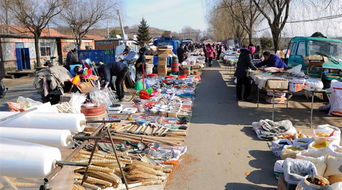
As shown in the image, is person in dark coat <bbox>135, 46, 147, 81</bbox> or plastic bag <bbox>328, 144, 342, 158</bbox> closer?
plastic bag <bbox>328, 144, 342, 158</bbox>

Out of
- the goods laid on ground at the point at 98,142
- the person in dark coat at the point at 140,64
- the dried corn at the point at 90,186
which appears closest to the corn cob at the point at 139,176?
the goods laid on ground at the point at 98,142

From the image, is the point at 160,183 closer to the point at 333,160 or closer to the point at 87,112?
the point at 333,160

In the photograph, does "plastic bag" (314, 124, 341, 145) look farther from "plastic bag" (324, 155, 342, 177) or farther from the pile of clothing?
"plastic bag" (324, 155, 342, 177)

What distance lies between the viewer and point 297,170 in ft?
12.1

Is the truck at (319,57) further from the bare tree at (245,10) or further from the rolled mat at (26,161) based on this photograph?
the bare tree at (245,10)

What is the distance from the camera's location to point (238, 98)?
9.83m

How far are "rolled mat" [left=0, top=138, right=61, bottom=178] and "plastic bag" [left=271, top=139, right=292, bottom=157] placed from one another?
13.3 feet

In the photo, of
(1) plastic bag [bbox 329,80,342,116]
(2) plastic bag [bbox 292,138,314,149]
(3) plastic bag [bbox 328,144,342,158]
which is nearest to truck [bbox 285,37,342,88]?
(1) plastic bag [bbox 329,80,342,116]

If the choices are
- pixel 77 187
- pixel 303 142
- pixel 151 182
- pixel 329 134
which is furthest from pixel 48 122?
pixel 329 134

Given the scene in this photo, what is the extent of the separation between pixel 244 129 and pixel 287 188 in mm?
3218

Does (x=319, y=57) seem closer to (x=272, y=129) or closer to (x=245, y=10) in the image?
(x=272, y=129)

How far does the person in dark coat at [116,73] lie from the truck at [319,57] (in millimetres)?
6171

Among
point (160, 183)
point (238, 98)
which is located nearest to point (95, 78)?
point (238, 98)

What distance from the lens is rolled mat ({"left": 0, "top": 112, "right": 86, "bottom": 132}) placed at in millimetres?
2861
